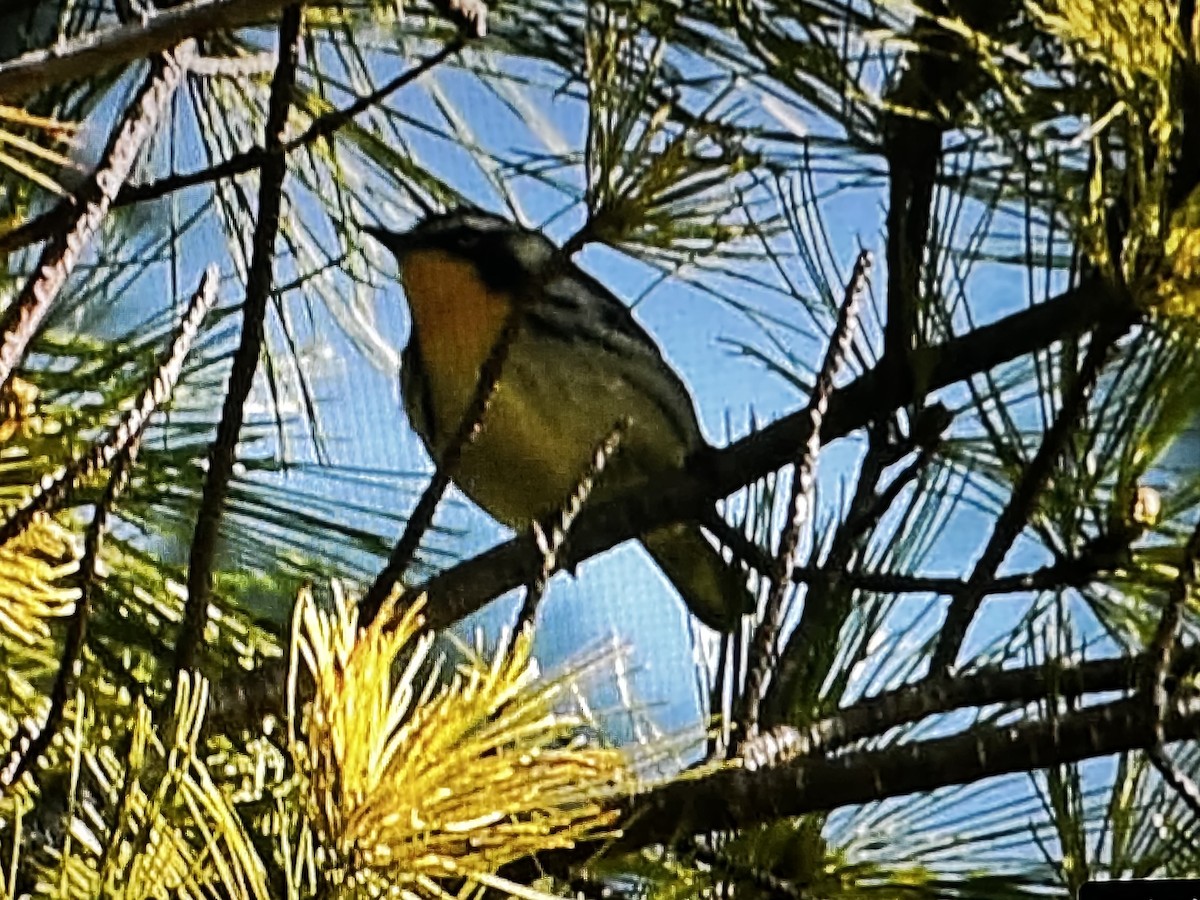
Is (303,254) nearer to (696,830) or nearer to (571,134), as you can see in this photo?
(571,134)

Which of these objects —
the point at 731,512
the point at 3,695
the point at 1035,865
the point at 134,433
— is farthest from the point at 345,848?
the point at 731,512

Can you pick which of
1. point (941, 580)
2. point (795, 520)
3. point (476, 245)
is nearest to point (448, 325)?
point (476, 245)

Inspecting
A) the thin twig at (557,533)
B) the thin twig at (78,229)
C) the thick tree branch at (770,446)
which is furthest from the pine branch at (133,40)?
the thick tree branch at (770,446)

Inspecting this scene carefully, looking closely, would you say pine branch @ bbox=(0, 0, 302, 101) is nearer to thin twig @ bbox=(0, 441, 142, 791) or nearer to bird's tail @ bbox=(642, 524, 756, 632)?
thin twig @ bbox=(0, 441, 142, 791)

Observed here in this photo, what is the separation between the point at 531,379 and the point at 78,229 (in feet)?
2.21

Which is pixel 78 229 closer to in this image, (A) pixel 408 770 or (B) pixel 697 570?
(A) pixel 408 770

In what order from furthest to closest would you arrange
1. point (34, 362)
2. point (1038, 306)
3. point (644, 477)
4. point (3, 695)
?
point (644, 477), point (34, 362), point (1038, 306), point (3, 695)

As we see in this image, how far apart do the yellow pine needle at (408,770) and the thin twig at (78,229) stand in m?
0.08

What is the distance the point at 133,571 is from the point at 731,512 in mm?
289

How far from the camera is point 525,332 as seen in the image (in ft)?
3.53

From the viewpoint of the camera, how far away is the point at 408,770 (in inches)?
14.8

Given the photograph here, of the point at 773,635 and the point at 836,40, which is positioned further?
the point at 836,40

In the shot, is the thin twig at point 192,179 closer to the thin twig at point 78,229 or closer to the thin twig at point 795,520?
the thin twig at point 78,229

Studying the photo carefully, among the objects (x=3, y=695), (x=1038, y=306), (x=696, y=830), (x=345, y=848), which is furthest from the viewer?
(x=1038, y=306)
